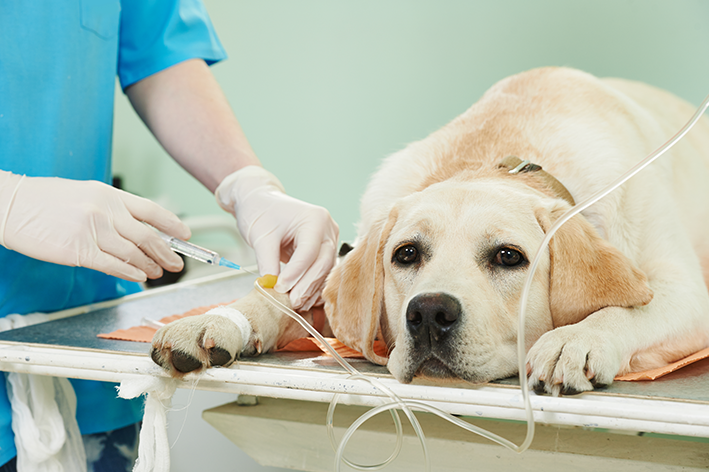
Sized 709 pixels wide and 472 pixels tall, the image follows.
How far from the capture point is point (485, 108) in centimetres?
139

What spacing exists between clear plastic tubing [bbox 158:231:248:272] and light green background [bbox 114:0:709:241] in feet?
7.40

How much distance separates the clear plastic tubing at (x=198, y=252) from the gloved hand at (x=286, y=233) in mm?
97

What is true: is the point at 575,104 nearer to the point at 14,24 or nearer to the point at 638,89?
the point at 638,89

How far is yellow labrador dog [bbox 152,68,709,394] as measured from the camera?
85cm

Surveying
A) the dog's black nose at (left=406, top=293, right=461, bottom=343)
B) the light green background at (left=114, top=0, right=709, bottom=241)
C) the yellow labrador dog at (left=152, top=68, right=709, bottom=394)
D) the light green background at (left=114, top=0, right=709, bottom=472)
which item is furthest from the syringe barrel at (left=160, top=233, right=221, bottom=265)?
the light green background at (left=114, top=0, right=709, bottom=241)

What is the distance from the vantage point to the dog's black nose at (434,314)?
0.83 m

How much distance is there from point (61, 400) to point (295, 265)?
537 millimetres

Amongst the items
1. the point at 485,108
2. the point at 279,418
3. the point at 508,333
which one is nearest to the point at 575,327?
the point at 508,333

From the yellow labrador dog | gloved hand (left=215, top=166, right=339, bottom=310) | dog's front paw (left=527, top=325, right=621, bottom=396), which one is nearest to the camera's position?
dog's front paw (left=527, top=325, right=621, bottom=396)

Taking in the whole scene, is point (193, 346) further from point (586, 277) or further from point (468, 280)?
point (586, 277)

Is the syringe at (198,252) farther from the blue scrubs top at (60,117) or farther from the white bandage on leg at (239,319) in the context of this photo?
the blue scrubs top at (60,117)

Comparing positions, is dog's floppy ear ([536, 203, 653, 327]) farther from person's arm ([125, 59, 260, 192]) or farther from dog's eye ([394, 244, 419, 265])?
person's arm ([125, 59, 260, 192])

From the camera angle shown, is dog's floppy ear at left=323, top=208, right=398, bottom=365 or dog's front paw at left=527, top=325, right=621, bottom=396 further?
dog's floppy ear at left=323, top=208, right=398, bottom=365

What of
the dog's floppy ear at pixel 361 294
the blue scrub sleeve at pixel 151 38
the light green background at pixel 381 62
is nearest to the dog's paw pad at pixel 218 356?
the dog's floppy ear at pixel 361 294
